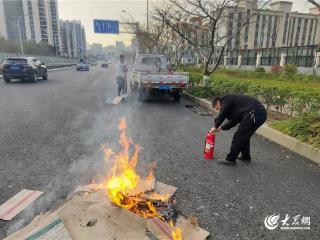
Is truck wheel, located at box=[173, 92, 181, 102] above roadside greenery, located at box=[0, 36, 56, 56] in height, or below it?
below

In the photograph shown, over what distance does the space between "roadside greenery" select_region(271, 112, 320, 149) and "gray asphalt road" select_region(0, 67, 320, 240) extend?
44 centimetres

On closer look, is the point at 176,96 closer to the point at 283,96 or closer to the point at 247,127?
the point at 283,96

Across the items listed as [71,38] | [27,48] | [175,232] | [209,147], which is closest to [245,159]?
[209,147]

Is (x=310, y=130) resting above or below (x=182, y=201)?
above

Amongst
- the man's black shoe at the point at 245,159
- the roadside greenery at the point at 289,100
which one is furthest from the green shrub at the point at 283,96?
the man's black shoe at the point at 245,159

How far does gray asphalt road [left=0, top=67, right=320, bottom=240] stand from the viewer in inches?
124

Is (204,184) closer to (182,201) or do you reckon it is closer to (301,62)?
(182,201)

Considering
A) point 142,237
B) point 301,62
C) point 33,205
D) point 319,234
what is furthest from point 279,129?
point 301,62

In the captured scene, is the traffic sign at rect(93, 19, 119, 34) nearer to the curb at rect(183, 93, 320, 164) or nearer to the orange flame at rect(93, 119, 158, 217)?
the curb at rect(183, 93, 320, 164)

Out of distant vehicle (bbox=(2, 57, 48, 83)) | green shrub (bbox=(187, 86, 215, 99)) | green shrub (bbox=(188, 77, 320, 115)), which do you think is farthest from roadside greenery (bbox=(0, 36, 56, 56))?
green shrub (bbox=(188, 77, 320, 115))

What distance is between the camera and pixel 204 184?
390cm

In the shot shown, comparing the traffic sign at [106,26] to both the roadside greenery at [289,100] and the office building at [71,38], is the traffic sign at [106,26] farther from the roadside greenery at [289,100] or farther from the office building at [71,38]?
the office building at [71,38]

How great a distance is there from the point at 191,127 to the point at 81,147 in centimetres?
329

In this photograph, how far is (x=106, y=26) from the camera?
79.5 feet
